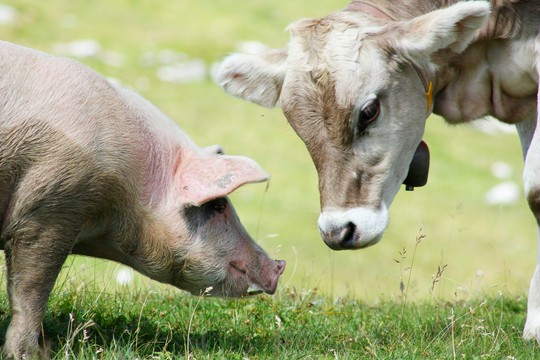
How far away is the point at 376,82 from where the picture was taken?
274 inches

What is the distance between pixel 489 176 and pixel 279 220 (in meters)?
9.36

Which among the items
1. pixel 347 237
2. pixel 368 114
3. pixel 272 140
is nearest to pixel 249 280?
pixel 347 237

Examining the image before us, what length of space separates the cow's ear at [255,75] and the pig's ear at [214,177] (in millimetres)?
1051

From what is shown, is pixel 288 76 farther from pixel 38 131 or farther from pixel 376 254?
pixel 376 254

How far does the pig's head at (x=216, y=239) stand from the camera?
21.9 ft

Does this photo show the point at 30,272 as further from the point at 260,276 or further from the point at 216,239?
the point at 260,276

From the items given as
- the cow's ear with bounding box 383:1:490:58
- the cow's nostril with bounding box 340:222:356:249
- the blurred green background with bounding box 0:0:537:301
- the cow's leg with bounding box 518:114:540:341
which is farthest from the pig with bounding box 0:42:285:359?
the blurred green background with bounding box 0:0:537:301

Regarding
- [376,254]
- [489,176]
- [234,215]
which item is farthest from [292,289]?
[489,176]

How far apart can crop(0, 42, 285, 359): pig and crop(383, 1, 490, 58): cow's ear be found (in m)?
1.46

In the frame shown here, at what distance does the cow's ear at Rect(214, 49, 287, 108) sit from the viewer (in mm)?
7617

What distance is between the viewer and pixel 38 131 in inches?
245

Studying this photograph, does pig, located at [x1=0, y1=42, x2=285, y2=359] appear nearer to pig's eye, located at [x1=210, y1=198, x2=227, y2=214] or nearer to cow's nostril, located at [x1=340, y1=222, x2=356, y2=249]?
pig's eye, located at [x1=210, y1=198, x2=227, y2=214]

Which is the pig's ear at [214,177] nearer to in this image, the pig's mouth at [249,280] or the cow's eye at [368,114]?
the pig's mouth at [249,280]

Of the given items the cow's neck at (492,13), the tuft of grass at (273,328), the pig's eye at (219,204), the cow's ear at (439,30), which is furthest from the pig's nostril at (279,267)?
the cow's neck at (492,13)
